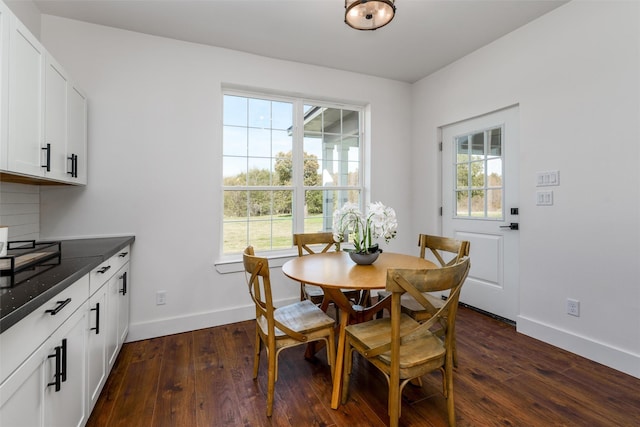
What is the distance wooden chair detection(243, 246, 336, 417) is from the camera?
5.49 ft

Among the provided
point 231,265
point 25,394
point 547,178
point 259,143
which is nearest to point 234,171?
point 259,143

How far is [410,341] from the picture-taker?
5.33ft

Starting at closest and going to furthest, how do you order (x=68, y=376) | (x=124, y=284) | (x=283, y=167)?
(x=68, y=376) → (x=124, y=284) → (x=283, y=167)

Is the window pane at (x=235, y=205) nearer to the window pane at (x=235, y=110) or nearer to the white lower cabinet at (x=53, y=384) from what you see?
the window pane at (x=235, y=110)

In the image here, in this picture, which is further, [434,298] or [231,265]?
[231,265]

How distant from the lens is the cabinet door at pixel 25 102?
4.82 feet

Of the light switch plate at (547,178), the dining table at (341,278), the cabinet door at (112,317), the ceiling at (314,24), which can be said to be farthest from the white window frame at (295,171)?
the light switch plate at (547,178)

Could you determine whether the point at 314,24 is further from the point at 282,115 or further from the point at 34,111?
the point at 34,111

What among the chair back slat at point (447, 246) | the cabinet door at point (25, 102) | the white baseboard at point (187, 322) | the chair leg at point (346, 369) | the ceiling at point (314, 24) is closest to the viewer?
the cabinet door at point (25, 102)

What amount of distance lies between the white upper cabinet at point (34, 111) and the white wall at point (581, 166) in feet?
11.8

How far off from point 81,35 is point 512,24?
12.2 ft

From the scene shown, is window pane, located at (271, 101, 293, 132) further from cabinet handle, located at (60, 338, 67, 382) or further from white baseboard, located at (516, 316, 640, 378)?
white baseboard, located at (516, 316, 640, 378)

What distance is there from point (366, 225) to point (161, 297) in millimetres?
2014

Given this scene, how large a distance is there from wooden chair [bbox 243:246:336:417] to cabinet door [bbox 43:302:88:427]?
0.81 meters
